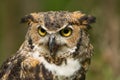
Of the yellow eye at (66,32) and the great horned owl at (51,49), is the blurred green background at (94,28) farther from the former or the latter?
the yellow eye at (66,32)

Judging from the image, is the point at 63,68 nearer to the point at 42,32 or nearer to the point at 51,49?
the point at 51,49

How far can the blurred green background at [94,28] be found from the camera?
9.47 metres

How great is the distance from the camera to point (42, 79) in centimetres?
729

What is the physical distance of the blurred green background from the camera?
31.1 feet

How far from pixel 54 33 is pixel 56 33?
23 mm

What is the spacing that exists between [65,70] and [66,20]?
438 millimetres

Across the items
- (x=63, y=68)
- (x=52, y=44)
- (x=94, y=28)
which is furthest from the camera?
(x=94, y=28)

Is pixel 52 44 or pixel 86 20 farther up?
pixel 86 20

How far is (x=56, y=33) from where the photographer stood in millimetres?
7227

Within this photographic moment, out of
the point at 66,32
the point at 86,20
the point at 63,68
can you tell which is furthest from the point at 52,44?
the point at 86,20

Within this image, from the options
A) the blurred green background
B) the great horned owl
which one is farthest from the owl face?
the blurred green background

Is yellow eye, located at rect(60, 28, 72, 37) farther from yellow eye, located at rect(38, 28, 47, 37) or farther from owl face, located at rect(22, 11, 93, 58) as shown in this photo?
yellow eye, located at rect(38, 28, 47, 37)

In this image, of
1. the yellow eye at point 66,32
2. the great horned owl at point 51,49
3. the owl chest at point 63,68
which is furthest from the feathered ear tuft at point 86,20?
the owl chest at point 63,68

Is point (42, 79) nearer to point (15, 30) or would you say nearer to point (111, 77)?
point (111, 77)
